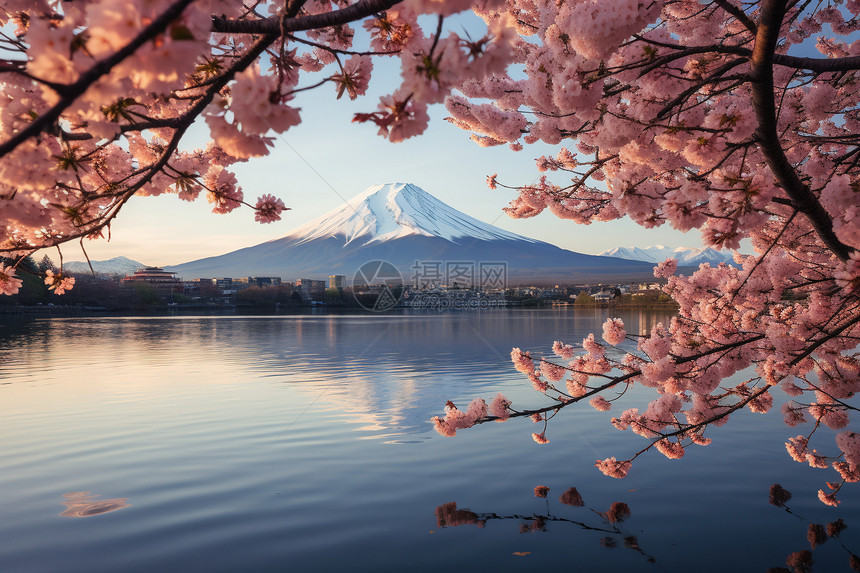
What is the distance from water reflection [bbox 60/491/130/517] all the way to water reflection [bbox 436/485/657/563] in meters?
3.72

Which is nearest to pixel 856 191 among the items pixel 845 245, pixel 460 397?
pixel 845 245

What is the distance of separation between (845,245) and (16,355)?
29516mm

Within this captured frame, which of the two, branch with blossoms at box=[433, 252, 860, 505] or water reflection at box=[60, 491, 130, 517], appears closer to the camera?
branch with blossoms at box=[433, 252, 860, 505]

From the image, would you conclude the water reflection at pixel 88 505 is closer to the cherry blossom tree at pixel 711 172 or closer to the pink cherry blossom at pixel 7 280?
the pink cherry blossom at pixel 7 280

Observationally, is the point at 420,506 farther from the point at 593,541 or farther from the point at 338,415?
the point at 338,415

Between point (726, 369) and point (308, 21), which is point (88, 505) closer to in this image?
point (308, 21)

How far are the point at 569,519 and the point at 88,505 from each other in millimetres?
5461

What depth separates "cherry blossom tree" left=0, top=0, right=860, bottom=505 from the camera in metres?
1.54

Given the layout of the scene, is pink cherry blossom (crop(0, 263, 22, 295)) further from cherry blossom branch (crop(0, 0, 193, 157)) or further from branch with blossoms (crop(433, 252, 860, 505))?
branch with blossoms (crop(433, 252, 860, 505))

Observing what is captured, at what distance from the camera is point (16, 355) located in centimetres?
2367

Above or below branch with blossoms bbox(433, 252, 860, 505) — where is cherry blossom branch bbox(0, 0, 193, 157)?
above
